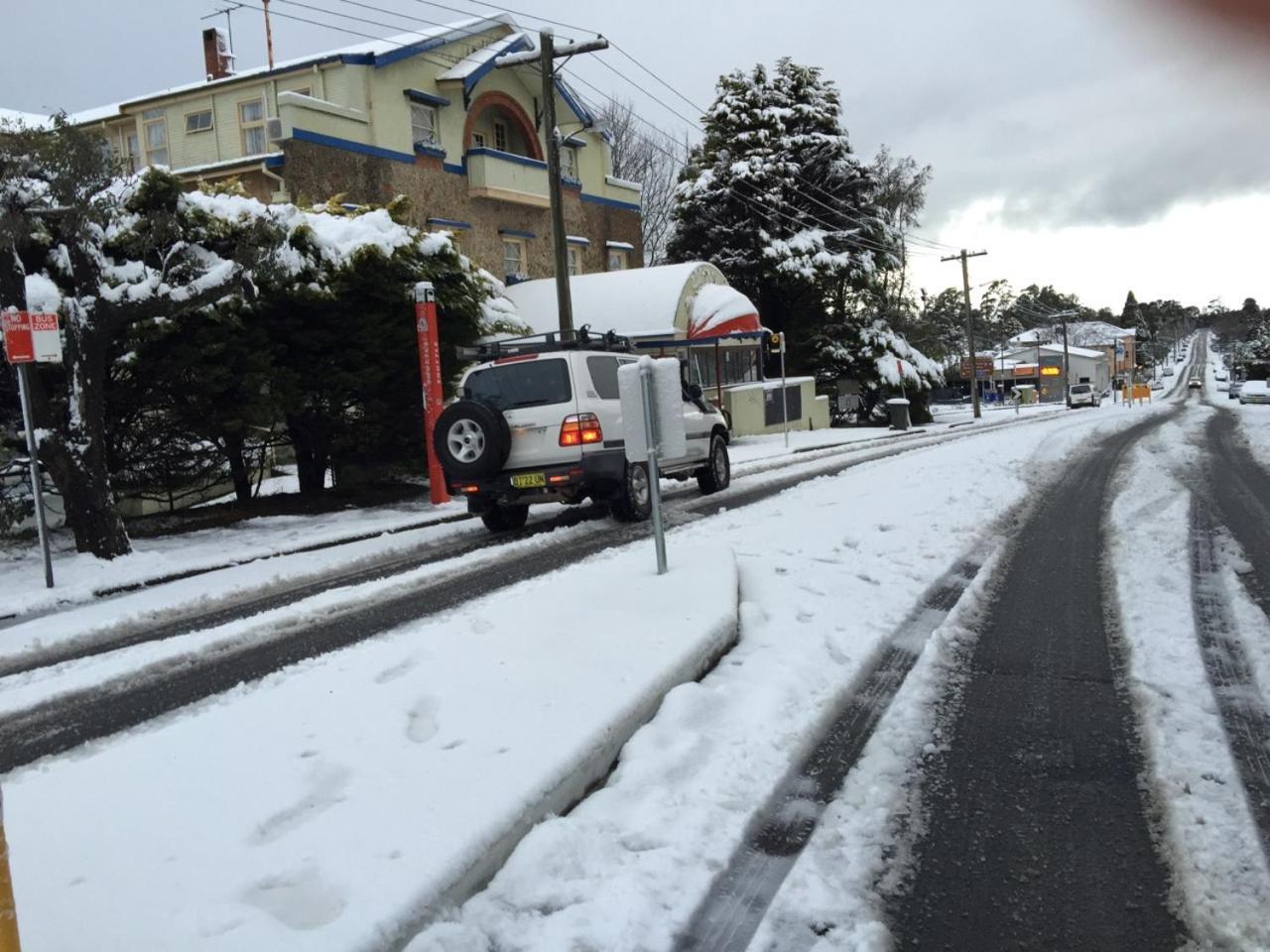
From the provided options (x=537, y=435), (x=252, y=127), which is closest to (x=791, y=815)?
(x=537, y=435)

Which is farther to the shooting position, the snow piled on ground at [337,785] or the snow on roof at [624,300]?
the snow on roof at [624,300]

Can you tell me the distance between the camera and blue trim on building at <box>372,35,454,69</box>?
2427 centimetres

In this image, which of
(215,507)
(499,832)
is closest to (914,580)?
(499,832)

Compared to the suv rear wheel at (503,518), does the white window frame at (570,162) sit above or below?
above

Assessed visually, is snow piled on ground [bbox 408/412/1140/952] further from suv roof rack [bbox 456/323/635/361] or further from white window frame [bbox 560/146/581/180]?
white window frame [bbox 560/146/581/180]

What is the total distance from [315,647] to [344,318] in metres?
8.60

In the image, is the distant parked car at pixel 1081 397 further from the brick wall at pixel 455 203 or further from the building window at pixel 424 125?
the building window at pixel 424 125

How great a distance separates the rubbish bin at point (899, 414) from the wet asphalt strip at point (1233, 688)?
87.7ft

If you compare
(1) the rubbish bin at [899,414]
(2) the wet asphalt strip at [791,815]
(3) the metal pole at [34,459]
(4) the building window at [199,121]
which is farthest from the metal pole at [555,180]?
(1) the rubbish bin at [899,414]

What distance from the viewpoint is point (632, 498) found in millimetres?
11195

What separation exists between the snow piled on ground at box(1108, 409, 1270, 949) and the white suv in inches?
202

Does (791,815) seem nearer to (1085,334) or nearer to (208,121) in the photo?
(208,121)

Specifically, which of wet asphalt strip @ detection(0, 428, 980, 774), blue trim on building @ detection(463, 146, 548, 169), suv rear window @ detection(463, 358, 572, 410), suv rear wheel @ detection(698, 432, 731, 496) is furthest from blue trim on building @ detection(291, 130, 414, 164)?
wet asphalt strip @ detection(0, 428, 980, 774)

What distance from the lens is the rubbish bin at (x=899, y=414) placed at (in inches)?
1351
